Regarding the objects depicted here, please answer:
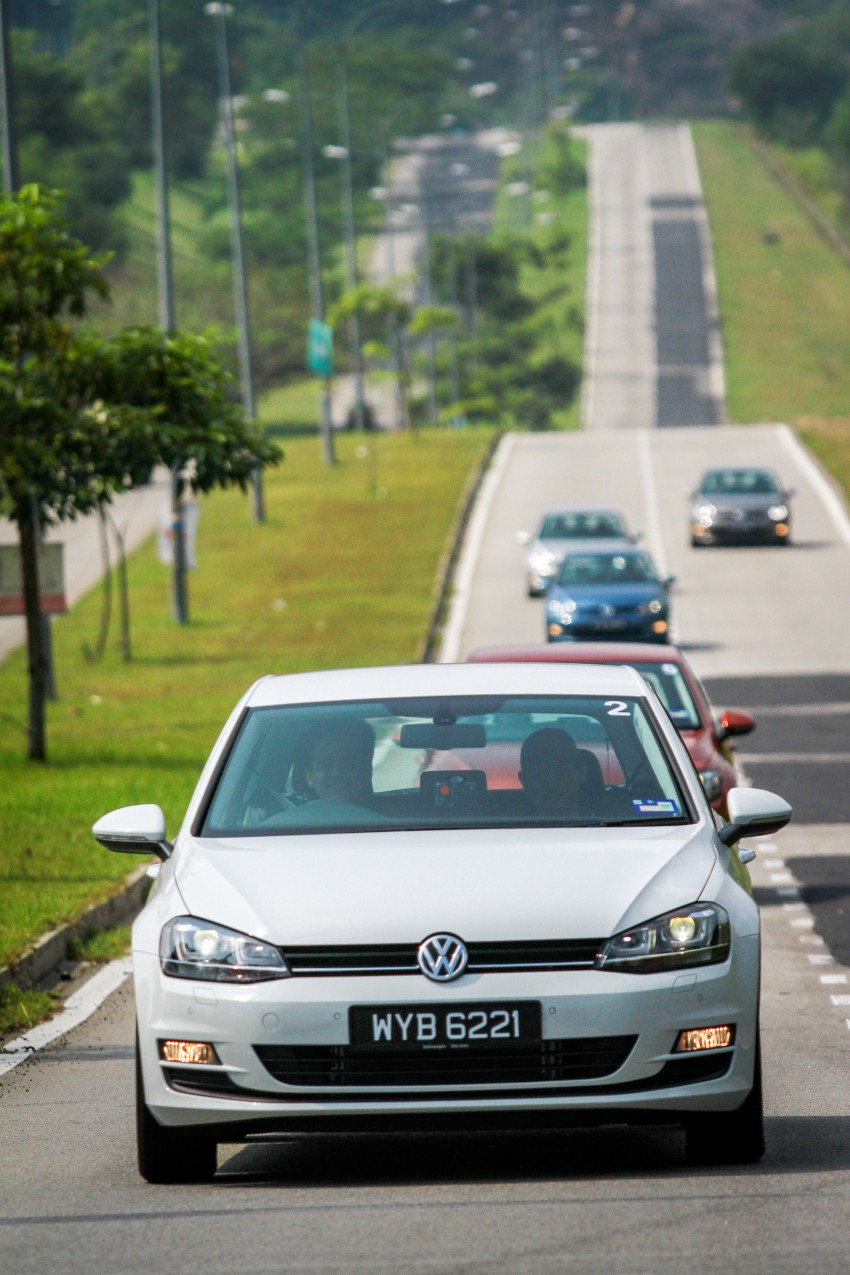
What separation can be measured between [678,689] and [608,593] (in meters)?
16.9

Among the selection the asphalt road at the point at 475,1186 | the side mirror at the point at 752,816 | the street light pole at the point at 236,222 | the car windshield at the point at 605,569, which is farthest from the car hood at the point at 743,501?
the side mirror at the point at 752,816

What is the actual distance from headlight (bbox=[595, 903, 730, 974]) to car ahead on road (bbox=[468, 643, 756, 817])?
634 cm

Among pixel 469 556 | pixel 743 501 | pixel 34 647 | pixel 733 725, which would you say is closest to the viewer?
pixel 733 725

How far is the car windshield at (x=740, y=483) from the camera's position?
48.2m

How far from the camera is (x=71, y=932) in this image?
12.1 m

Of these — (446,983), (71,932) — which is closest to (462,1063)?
(446,983)

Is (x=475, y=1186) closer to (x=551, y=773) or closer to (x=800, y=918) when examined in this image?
(x=551, y=773)

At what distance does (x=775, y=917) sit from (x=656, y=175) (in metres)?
147

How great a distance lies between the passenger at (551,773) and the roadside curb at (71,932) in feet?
9.54

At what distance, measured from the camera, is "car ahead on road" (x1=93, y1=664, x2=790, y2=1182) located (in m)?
6.23

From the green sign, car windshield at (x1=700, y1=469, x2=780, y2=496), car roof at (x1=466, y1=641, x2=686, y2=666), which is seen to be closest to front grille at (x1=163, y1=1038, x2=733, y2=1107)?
car roof at (x1=466, y1=641, x2=686, y2=666)

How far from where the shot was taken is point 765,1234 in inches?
230

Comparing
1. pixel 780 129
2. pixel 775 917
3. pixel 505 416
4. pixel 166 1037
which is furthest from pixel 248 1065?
pixel 780 129

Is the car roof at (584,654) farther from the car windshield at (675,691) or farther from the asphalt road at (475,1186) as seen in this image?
the asphalt road at (475,1186)
